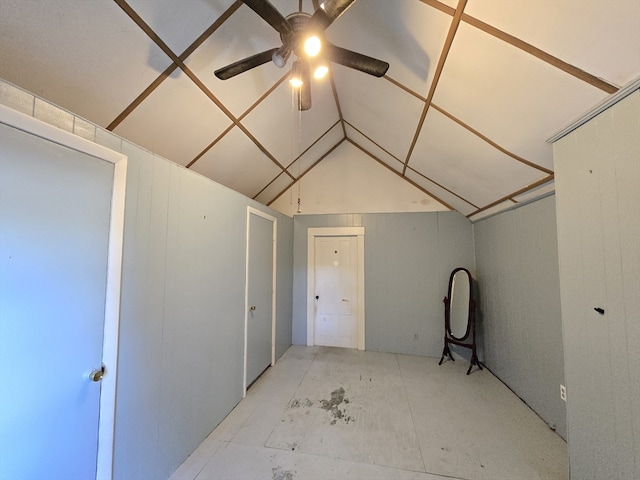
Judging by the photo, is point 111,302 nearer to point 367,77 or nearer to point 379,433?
point 379,433

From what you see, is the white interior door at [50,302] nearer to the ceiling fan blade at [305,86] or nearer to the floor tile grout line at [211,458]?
the floor tile grout line at [211,458]

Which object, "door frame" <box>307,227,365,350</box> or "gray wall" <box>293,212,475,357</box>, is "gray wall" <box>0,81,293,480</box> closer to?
"door frame" <box>307,227,365,350</box>

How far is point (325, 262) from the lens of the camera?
14.3ft

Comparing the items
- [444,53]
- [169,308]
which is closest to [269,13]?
[444,53]

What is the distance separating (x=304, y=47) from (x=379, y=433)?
295 cm

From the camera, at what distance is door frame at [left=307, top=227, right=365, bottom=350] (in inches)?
163

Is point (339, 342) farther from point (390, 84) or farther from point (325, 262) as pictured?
point (390, 84)

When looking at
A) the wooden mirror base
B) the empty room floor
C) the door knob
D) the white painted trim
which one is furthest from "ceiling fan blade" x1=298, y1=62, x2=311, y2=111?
the wooden mirror base

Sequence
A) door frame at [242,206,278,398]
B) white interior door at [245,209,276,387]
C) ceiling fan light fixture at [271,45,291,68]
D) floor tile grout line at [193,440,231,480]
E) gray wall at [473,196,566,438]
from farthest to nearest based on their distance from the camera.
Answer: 1. white interior door at [245,209,276,387]
2. door frame at [242,206,278,398]
3. gray wall at [473,196,566,438]
4. floor tile grout line at [193,440,231,480]
5. ceiling fan light fixture at [271,45,291,68]

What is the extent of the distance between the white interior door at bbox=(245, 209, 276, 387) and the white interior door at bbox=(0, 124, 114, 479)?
5.25ft

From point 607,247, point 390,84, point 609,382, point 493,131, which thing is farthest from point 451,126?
point 609,382

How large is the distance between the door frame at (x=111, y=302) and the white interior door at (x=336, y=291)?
319 centimetres

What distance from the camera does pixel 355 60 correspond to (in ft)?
4.67

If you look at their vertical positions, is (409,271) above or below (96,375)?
above
